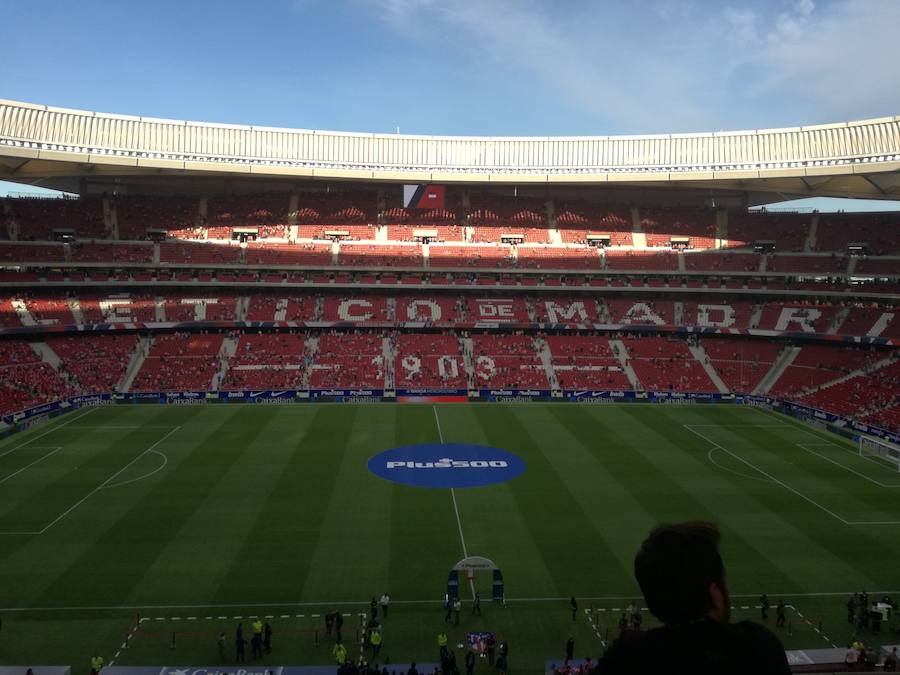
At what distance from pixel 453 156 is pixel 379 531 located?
49355mm

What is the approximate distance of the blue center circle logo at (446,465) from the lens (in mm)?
34312

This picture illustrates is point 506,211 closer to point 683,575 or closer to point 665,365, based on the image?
point 665,365

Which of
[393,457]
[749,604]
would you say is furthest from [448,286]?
[749,604]

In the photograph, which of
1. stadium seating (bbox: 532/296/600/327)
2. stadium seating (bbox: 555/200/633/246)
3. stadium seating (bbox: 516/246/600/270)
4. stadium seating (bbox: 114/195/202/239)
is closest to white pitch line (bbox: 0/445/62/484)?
stadium seating (bbox: 114/195/202/239)

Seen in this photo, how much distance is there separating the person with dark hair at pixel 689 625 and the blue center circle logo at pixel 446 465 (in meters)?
31.2

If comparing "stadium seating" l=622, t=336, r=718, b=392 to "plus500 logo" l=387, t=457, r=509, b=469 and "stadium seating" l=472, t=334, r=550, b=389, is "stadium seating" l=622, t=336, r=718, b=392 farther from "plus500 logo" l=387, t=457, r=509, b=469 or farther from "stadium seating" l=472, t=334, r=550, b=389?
"plus500 logo" l=387, t=457, r=509, b=469

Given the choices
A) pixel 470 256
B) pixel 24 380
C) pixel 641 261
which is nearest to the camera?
pixel 24 380

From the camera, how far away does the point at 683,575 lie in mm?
2820

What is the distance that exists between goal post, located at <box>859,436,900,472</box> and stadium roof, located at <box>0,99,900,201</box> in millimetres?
22747

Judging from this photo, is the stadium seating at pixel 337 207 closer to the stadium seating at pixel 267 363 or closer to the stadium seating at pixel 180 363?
the stadium seating at pixel 267 363

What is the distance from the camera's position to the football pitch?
68.4ft

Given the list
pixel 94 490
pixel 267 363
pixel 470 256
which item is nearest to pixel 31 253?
pixel 267 363

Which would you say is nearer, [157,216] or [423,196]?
[157,216]

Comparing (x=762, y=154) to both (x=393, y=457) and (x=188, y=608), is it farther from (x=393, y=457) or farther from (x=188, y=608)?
(x=188, y=608)
